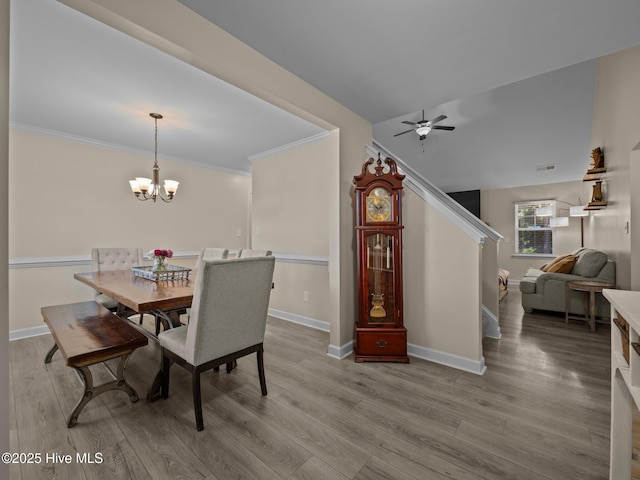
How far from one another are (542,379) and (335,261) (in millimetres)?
1868

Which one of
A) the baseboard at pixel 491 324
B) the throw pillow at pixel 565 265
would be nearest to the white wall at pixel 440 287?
the baseboard at pixel 491 324

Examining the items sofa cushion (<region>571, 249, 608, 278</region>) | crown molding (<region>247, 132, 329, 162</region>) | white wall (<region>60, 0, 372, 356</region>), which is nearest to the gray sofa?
sofa cushion (<region>571, 249, 608, 278</region>)

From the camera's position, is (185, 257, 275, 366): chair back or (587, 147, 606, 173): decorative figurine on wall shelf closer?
(185, 257, 275, 366): chair back

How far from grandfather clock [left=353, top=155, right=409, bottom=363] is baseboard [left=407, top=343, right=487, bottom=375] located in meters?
0.19

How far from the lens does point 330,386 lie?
2080 mm

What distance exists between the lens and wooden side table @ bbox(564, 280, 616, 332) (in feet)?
10.7

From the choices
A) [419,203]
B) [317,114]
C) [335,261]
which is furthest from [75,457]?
[419,203]

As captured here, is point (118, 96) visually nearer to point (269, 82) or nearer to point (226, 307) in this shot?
point (269, 82)

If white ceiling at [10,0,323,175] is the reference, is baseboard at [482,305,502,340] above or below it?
below

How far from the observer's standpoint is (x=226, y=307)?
1.69m

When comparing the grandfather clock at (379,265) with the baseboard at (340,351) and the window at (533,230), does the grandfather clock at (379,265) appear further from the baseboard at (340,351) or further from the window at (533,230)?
the window at (533,230)

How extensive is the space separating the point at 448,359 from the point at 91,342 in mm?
2639

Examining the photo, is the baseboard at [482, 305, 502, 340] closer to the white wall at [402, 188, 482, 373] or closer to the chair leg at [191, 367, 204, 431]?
the white wall at [402, 188, 482, 373]

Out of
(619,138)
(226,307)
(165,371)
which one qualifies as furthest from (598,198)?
(165,371)
